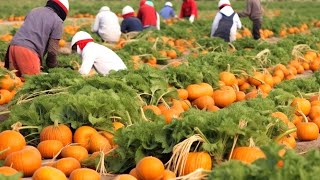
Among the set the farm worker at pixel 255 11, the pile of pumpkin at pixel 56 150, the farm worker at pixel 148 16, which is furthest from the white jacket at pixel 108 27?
the pile of pumpkin at pixel 56 150

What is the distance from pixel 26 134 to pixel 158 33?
1027 centimetres

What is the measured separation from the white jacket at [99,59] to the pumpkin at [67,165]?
12.4ft

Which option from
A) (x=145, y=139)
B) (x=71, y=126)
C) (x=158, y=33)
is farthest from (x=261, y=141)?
(x=158, y=33)

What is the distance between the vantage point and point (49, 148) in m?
5.91

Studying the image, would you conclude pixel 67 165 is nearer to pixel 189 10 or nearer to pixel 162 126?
pixel 162 126

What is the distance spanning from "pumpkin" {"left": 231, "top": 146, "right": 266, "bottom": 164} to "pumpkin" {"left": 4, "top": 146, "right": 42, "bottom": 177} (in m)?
1.84

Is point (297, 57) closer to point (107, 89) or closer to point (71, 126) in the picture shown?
point (107, 89)

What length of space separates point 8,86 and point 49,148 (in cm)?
368

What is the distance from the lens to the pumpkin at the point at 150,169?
4.75 m

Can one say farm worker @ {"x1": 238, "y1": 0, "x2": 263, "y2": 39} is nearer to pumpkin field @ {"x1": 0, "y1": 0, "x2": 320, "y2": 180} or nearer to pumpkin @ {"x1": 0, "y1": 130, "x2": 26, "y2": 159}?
pumpkin field @ {"x1": 0, "y1": 0, "x2": 320, "y2": 180}

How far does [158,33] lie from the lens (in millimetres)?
16484

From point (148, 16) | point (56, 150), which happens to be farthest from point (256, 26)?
point (56, 150)

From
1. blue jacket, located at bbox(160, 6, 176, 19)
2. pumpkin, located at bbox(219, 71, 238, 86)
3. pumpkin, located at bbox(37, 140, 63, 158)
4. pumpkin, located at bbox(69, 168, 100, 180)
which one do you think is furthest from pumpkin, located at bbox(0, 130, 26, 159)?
blue jacket, located at bbox(160, 6, 176, 19)

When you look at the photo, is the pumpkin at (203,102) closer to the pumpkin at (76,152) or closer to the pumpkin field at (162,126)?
the pumpkin field at (162,126)
